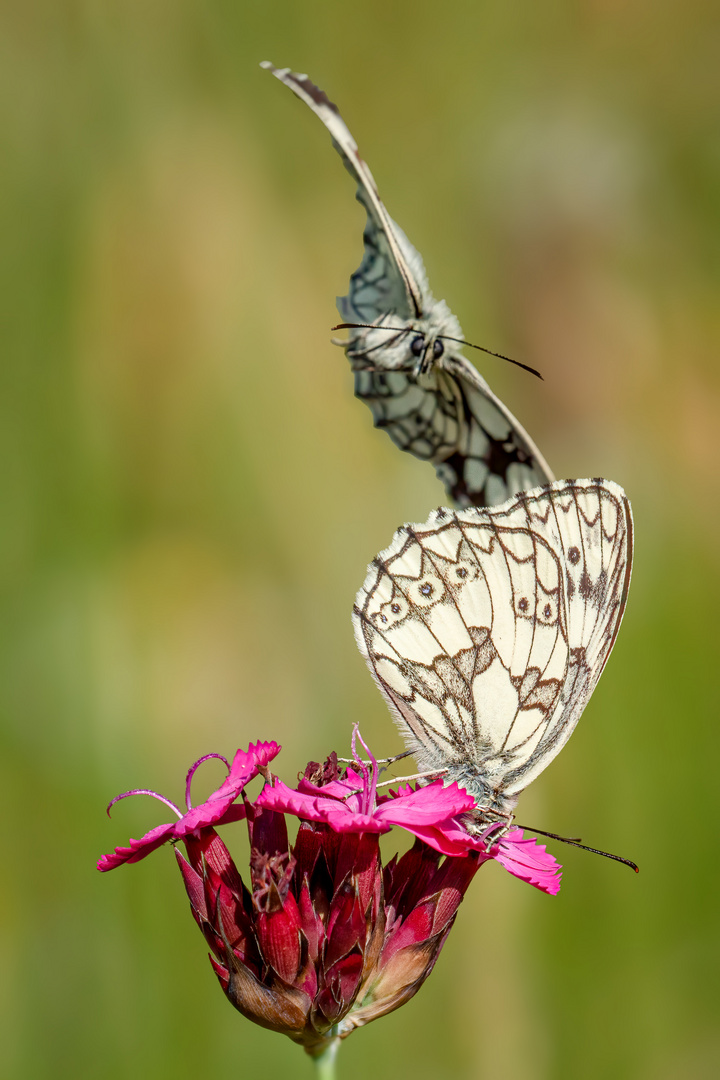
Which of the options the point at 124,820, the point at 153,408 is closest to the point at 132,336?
the point at 153,408

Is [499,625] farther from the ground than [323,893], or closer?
farther from the ground

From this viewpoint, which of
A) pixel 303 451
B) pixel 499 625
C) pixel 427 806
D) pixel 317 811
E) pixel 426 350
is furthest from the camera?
pixel 303 451

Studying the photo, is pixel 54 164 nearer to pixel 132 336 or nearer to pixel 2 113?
pixel 2 113

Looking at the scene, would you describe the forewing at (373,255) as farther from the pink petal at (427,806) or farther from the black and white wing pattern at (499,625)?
the pink petal at (427,806)

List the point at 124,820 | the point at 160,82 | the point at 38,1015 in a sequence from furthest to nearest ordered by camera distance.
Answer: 1. the point at 160,82
2. the point at 124,820
3. the point at 38,1015

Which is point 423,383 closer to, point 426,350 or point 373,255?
point 426,350

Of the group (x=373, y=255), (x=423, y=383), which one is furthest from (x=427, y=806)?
(x=373, y=255)

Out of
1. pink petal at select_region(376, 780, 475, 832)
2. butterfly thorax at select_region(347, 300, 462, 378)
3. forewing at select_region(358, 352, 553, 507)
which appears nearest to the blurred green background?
forewing at select_region(358, 352, 553, 507)
